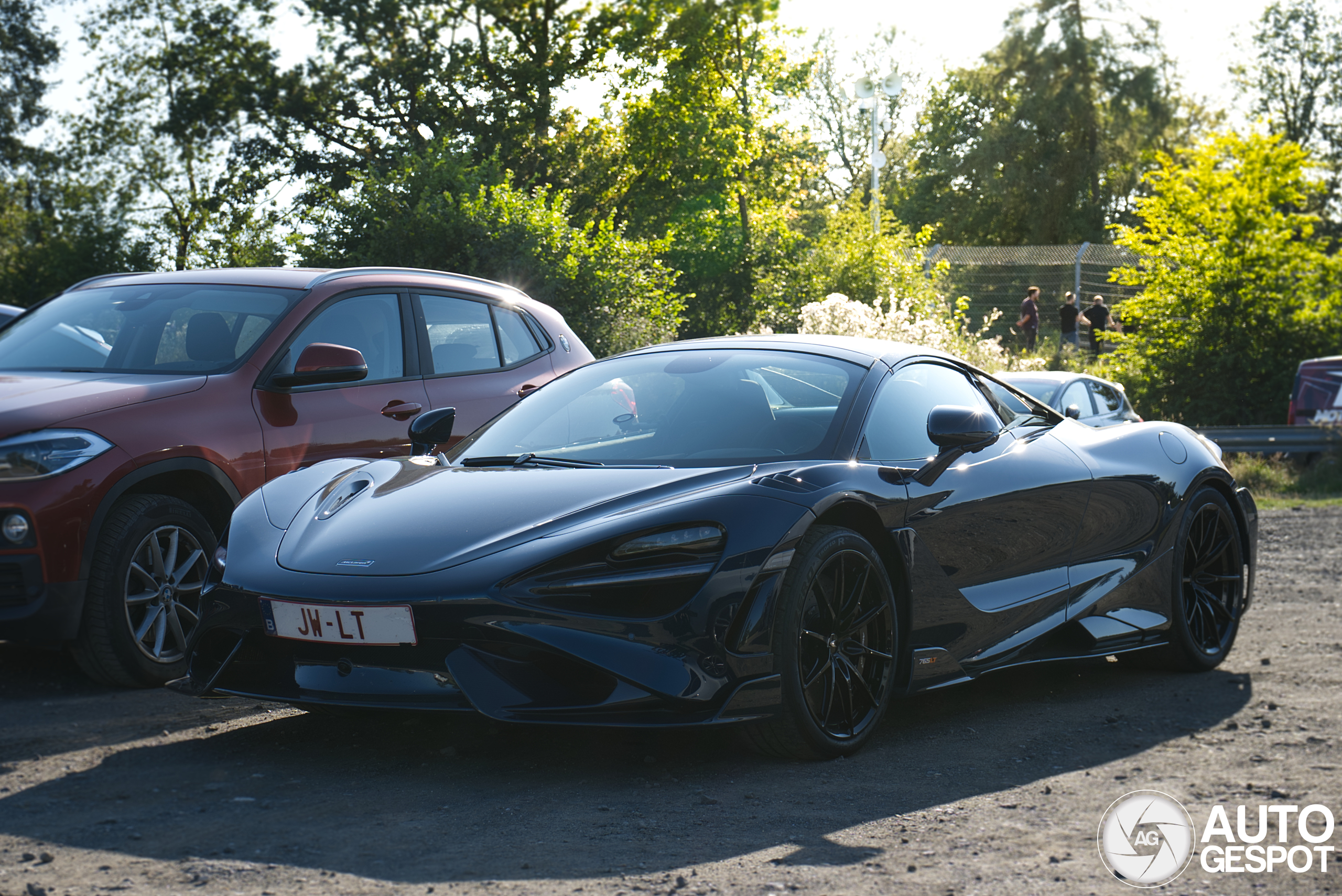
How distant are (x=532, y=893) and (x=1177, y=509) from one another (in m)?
3.98

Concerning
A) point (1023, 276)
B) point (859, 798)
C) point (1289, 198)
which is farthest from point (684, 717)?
point (1023, 276)

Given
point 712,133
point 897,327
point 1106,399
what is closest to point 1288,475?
point 1106,399

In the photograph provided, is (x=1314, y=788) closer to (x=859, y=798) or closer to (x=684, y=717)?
(x=859, y=798)

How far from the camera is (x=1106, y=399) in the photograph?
45.1 feet

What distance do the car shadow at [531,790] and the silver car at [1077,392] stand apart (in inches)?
310

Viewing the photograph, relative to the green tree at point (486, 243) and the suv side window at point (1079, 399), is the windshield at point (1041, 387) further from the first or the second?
the green tree at point (486, 243)

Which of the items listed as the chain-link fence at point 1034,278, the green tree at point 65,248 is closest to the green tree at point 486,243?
the green tree at point 65,248

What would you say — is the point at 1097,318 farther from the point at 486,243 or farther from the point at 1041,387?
the point at 486,243

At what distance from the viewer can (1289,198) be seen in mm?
20359

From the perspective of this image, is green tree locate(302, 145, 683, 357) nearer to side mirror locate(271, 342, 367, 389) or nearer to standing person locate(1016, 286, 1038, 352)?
side mirror locate(271, 342, 367, 389)

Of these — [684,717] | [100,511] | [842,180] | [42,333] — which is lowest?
[684,717]

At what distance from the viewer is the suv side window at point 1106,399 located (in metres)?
13.5

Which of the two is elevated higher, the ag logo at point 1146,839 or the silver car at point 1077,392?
the silver car at point 1077,392

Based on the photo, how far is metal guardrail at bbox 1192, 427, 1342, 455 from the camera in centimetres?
1627
